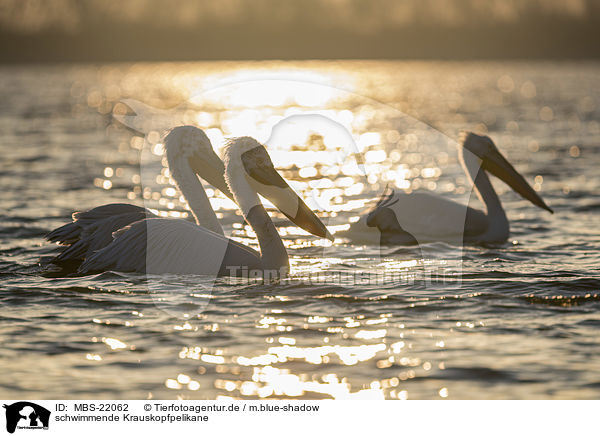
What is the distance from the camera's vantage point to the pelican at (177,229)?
8.81 meters

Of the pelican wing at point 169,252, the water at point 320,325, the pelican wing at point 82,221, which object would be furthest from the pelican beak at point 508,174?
the pelican wing at point 82,221

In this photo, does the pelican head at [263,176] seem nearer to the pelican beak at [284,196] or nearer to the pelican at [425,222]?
the pelican beak at [284,196]

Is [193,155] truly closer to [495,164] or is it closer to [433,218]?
[433,218]

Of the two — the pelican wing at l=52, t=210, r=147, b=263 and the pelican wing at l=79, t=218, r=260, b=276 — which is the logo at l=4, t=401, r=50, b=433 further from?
the pelican wing at l=52, t=210, r=147, b=263

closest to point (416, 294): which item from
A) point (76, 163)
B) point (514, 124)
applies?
point (76, 163)

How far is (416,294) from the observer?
8.62 metres

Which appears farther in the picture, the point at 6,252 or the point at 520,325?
the point at 6,252

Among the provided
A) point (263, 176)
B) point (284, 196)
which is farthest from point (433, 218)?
point (263, 176)

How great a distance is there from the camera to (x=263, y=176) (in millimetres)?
9094

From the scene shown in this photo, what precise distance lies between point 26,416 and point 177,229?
10.3 feet

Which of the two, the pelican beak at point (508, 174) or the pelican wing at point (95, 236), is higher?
the pelican beak at point (508, 174)

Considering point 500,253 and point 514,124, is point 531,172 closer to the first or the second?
point 500,253

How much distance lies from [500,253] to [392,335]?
3656 mm

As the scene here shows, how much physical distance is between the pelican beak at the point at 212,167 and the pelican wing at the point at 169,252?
3.68 ft
